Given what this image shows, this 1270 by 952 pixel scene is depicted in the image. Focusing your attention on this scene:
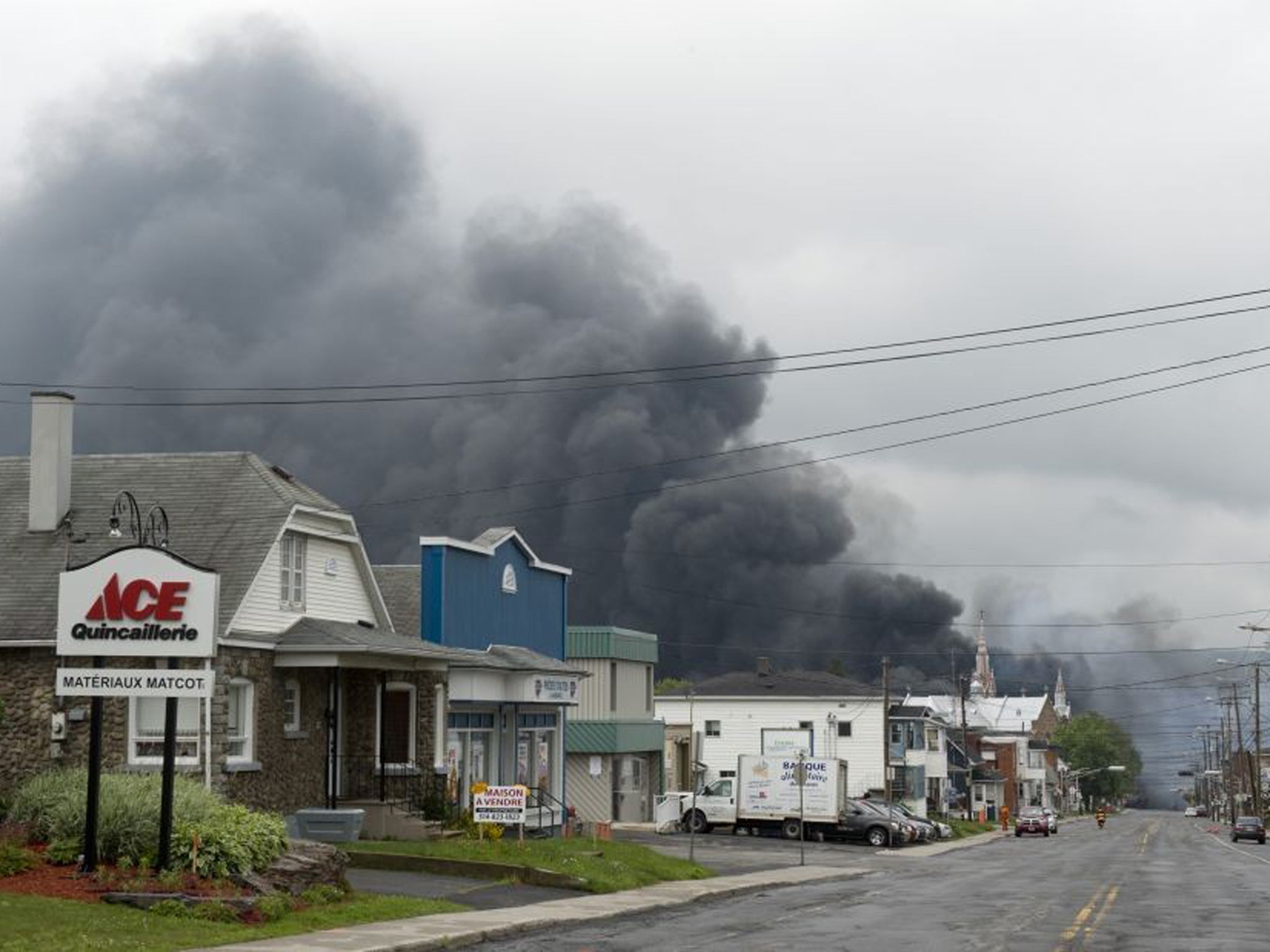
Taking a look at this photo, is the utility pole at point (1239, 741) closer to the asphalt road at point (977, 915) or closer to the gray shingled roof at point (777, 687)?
the gray shingled roof at point (777, 687)

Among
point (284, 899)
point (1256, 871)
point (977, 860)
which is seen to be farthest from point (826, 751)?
point (284, 899)

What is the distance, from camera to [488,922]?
23969mm

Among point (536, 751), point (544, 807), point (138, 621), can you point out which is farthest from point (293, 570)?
point (138, 621)

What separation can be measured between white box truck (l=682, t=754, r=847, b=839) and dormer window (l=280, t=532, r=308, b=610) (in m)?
27.7

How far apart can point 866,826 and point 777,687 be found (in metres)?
27.8

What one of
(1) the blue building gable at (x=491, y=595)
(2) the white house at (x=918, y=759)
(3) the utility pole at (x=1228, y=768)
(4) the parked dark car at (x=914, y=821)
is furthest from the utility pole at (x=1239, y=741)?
(1) the blue building gable at (x=491, y=595)

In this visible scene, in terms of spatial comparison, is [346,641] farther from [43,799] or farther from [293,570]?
[43,799]

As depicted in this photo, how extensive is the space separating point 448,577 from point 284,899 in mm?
22383

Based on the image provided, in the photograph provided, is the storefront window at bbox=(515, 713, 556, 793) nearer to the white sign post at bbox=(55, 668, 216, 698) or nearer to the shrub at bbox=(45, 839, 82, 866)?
the white sign post at bbox=(55, 668, 216, 698)

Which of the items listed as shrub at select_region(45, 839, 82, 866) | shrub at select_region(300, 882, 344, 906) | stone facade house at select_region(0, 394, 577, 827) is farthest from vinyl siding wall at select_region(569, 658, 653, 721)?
shrub at select_region(45, 839, 82, 866)

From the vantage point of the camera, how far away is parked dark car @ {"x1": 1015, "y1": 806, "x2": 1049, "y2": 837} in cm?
9496

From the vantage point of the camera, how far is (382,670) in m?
39.8

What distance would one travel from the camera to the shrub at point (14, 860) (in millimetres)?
23328

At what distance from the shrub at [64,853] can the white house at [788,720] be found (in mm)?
64587
